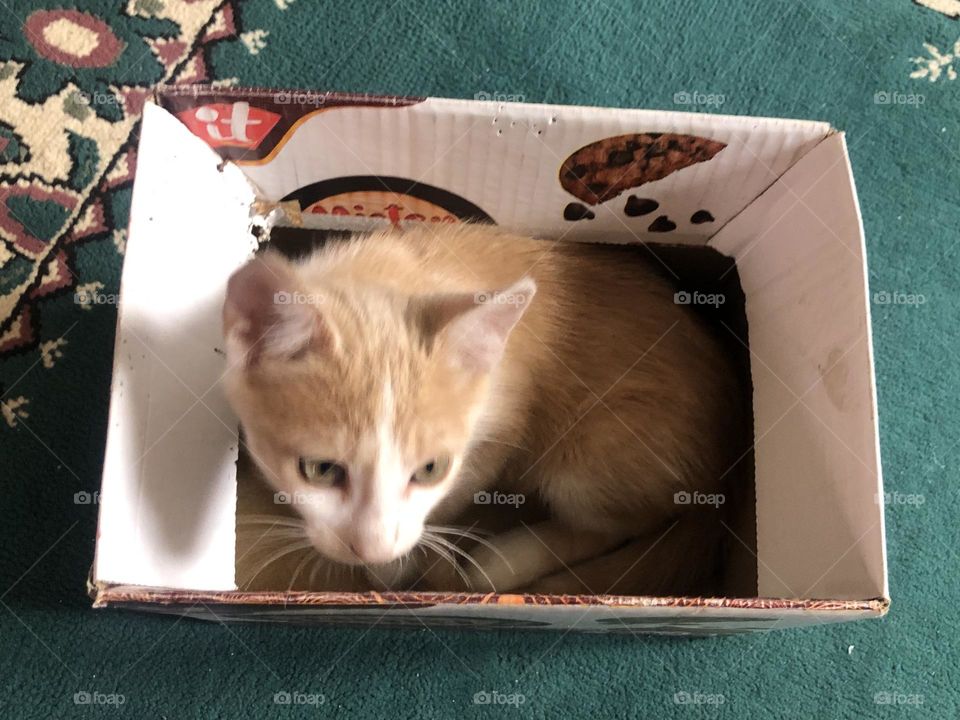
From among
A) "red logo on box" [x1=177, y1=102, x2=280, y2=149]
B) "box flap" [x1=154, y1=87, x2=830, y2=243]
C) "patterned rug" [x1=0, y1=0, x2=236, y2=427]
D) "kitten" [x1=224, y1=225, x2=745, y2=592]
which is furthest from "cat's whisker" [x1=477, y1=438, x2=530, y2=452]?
"patterned rug" [x1=0, y1=0, x2=236, y2=427]

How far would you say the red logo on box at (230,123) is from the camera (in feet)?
3.93

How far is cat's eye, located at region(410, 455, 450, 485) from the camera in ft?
3.55

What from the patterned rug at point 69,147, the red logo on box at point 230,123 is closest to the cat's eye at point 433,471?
the red logo on box at point 230,123

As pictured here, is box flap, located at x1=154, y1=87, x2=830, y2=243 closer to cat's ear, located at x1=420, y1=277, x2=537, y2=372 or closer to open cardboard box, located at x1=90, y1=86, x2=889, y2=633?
open cardboard box, located at x1=90, y1=86, x2=889, y2=633

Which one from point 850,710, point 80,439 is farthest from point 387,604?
point 850,710

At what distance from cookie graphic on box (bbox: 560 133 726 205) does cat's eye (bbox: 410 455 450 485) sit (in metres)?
0.55

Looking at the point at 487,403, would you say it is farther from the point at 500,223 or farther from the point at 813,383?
the point at 813,383

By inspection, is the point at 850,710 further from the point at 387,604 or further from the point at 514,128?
the point at 514,128

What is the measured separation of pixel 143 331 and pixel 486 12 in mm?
1156

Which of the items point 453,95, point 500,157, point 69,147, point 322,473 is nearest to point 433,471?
point 322,473

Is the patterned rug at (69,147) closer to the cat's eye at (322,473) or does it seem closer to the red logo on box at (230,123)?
the red logo on box at (230,123)

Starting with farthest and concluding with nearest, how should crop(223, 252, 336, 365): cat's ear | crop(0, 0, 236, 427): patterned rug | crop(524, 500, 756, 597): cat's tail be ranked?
crop(0, 0, 236, 427): patterned rug < crop(524, 500, 756, 597): cat's tail < crop(223, 252, 336, 365): cat's ear

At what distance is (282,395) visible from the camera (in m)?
1.03

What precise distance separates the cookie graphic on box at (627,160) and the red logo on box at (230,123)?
1.61ft
